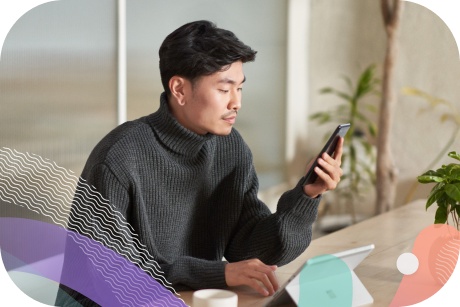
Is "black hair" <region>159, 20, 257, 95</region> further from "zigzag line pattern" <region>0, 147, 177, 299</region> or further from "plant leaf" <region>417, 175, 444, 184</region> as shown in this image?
"plant leaf" <region>417, 175, 444, 184</region>

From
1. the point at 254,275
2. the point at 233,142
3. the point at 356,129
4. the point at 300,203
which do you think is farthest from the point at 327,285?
the point at 356,129

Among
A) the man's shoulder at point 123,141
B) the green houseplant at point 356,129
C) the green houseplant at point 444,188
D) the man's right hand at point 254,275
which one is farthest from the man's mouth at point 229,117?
the green houseplant at point 356,129

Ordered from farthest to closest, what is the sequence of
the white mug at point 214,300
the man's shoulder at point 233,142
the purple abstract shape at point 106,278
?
the man's shoulder at point 233,142, the purple abstract shape at point 106,278, the white mug at point 214,300

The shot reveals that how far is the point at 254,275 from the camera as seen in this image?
5.36 ft

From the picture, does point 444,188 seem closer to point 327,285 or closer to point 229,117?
point 327,285

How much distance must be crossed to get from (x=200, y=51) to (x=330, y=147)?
1.16ft

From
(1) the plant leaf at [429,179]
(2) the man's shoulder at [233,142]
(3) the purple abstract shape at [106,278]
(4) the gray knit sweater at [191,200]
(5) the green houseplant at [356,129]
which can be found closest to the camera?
(3) the purple abstract shape at [106,278]

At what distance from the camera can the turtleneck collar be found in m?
1.74

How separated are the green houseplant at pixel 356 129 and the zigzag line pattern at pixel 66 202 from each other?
2.54m

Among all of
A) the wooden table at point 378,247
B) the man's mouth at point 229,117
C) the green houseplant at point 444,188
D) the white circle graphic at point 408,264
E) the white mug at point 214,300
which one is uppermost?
the man's mouth at point 229,117

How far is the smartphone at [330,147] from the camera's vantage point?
167 centimetres

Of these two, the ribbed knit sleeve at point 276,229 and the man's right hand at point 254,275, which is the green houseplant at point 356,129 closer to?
the ribbed knit sleeve at point 276,229

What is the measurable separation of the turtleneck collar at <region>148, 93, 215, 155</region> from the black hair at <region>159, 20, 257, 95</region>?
0.09 metres

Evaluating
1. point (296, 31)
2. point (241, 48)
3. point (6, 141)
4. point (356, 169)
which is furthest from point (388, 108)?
point (241, 48)
